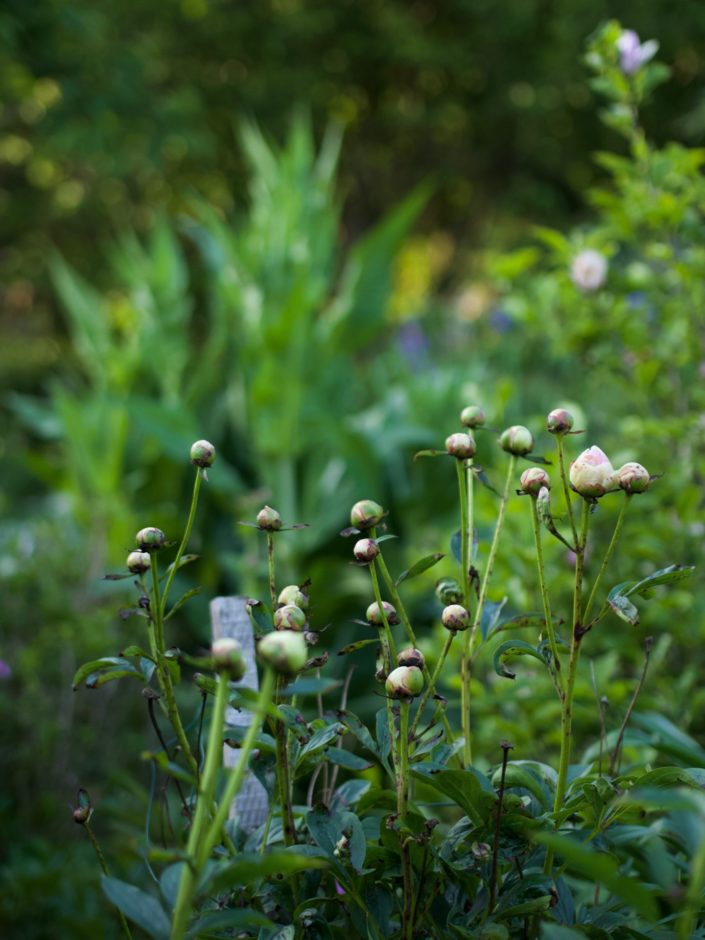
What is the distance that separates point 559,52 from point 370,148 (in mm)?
3443

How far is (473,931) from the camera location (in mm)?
623

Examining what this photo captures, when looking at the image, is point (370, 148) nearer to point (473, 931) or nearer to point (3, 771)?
point (3, 771)

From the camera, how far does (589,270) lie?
1690 millimetres

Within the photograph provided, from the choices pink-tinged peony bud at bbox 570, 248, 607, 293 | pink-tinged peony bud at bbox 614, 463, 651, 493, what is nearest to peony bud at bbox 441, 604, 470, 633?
pink-tinged peony bud at bbox 614, 463, 651, 493

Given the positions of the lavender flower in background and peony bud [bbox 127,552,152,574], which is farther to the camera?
the lavender flower in background

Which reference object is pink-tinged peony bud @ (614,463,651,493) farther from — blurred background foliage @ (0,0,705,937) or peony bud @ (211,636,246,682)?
peony bud @ (211,636,246,682)

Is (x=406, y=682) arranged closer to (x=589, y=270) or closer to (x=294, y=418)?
(x=589, y=270)

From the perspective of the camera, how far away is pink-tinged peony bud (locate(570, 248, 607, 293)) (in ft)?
5.53

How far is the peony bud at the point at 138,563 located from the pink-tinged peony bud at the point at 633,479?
0.33 meters

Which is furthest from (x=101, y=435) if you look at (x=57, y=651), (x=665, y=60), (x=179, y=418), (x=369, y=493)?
(x=665, y=60)

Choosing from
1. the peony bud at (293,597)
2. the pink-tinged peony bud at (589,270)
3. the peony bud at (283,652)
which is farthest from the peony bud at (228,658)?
the pink-tinged peony bud at (589,270)

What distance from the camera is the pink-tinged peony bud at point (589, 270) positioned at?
5.53 feet

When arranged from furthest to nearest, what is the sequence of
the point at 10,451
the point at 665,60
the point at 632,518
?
the point at 665,60
the point at 10,451
the point at 632,518

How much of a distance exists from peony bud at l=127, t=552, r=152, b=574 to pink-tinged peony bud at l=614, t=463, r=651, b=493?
1.08 ft
